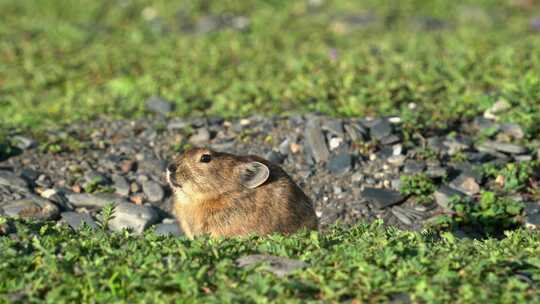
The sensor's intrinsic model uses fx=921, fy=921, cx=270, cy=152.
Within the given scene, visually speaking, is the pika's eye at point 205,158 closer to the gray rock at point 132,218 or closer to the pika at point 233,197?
the pika at point 233,197

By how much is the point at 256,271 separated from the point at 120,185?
164 inches

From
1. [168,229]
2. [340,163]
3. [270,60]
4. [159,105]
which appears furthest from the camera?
[270,60]

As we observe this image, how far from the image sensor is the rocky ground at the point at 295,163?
938 cm

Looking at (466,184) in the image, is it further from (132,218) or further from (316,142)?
(132,218)

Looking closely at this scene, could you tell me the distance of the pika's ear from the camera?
802 cm

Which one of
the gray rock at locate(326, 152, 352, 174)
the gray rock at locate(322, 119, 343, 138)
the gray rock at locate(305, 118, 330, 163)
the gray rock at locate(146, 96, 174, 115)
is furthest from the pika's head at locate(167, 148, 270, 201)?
the gray rock at locate(146, 96, 174, 115)

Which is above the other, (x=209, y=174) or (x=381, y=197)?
(x=209, y=174)

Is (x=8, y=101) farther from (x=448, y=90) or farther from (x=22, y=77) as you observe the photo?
(x=448, y=90)

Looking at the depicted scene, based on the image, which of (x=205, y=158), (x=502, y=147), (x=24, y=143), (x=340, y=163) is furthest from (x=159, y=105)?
(x=502, y=147)

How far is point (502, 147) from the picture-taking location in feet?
33.3

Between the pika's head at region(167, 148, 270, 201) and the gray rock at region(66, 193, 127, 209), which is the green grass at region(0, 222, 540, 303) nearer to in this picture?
the pika's head at region(167, 148, 270, 201)

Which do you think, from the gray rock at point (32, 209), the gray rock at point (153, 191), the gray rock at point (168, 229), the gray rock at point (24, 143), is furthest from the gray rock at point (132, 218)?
the gray rock at point (24, 143)

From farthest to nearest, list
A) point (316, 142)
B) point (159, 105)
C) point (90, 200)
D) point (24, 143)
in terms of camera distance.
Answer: point (159, 105), point (24, 143), point (316, 142), point (90, 200)

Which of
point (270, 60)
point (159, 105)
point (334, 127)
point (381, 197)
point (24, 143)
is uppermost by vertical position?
point (24, 143)
